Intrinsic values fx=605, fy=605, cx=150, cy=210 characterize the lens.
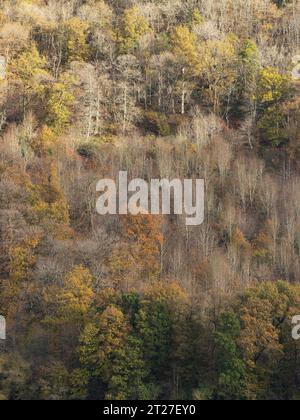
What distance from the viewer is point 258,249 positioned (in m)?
40.0

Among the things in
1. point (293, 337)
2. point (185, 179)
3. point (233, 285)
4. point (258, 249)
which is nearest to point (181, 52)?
point (185, 179)

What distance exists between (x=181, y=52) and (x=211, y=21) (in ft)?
26.8

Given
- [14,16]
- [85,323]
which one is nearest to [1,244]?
[85,323]

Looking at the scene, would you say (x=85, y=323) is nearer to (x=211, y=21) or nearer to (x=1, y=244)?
(x=1, y=244)

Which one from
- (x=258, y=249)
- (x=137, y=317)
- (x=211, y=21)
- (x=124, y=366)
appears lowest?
(x=124, y=366)

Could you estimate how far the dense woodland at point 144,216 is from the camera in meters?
30.8

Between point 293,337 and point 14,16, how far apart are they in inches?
1910

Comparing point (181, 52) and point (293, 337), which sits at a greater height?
point (181, 52)

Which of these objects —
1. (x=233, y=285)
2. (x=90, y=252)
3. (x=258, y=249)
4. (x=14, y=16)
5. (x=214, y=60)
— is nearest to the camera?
(x=233, y=285)

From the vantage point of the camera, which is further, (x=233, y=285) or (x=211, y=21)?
(x=211, y=21)

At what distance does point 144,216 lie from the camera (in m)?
41.2

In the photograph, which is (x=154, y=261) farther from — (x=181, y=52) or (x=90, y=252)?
(x=181, y=52)

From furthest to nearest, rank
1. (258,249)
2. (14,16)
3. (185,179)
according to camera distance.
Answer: (14,16), (185,179), (258,249)

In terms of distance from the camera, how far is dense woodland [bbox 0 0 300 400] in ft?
101
